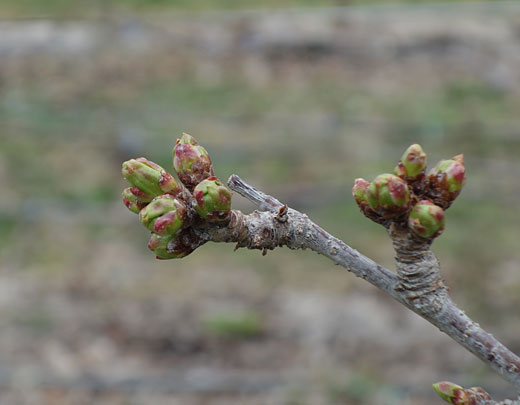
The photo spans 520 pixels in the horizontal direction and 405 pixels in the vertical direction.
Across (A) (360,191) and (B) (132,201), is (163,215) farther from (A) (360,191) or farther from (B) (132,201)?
(A) (360,191)

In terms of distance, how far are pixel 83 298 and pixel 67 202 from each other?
1.31 meters

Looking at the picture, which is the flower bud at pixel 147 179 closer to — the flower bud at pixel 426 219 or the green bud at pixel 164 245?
the green bud at pixel 164 245

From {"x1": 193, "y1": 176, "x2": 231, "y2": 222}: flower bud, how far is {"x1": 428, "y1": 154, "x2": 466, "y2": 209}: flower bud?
0.85ft

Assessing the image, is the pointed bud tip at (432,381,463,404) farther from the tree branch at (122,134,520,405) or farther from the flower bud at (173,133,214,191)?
the flower bud at (173,133,214,191)

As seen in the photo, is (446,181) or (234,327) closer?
(446,181)

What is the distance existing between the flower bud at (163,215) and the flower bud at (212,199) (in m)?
0.03

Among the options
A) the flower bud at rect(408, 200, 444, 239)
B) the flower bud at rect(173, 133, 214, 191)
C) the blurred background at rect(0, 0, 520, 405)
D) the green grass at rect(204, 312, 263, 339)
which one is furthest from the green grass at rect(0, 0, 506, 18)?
the flower bud at rect(408, 200, 444, 239)

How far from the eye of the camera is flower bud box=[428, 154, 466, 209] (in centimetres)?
80

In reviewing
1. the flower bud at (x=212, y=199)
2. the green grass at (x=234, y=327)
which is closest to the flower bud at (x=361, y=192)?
the flower bud at (x=212, y=199)

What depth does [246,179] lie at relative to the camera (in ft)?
17.9

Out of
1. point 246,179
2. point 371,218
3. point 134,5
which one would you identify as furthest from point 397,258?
point 134,5

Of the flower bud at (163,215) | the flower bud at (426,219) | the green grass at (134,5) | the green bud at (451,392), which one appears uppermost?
the green grass at (134,5)

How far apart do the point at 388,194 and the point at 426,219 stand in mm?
54

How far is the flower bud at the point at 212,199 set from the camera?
0.77 m
